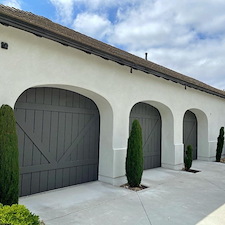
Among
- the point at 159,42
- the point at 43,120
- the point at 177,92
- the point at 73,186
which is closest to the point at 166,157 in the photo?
the point at 177,92

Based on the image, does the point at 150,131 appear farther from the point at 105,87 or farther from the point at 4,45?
the point at 4,45

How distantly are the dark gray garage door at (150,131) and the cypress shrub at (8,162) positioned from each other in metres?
5.30

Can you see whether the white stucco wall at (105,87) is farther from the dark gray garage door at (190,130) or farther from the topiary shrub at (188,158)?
the dark gray garage door at (190,130)

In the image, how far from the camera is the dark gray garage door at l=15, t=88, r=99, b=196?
549 cm

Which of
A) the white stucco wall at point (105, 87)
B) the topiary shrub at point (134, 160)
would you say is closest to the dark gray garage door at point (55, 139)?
the white stucco wall at point (105, 87)

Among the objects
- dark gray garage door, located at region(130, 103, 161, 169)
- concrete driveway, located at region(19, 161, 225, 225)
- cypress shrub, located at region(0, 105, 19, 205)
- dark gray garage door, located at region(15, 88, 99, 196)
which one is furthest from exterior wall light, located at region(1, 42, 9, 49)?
dark gray garage door, located at region(130, 103, 161, 169)

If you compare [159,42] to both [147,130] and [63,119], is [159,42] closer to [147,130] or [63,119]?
[147,130]

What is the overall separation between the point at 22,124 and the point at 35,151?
0.80 metres

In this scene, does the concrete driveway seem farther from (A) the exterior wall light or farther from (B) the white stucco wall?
(A) the exterior wall light

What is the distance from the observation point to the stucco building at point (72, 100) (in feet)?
15.7

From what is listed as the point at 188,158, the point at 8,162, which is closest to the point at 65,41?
the point at 8,162

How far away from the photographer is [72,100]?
6.62 meters

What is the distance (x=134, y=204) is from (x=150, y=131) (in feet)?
15.5

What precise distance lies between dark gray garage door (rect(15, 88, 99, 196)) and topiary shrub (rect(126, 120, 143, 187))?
1264 mm
